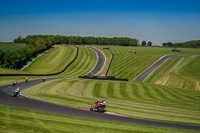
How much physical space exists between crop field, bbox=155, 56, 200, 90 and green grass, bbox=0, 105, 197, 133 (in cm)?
4575

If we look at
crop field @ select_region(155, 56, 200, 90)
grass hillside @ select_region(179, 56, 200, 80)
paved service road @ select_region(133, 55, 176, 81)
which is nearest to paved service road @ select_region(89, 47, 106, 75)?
paved service road @ select_region(133, 55, 176, 81)

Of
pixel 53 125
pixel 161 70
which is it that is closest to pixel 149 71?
pixel 161 70

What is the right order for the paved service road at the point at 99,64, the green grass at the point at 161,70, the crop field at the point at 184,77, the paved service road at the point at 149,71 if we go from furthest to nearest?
the paved service road at the point at 99,64, the paved service road at the point at 149,71, the green grass at the point at 161,70, the crop field at the point at 184,77

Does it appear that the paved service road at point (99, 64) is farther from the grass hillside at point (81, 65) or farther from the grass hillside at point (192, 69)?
the grass hillside at point (192, 69)

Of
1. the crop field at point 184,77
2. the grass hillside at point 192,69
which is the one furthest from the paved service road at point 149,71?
the grass hillside at point 192,69

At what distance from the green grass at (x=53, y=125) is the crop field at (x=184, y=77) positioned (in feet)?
150

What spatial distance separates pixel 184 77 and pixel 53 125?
193ft

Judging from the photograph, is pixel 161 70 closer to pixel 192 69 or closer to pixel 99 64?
pixel 192 69

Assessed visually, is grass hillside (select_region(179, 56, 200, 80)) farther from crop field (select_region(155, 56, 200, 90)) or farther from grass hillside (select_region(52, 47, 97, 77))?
grass hillside (select_region(52, 47, 97, 77))

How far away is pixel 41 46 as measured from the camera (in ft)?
485

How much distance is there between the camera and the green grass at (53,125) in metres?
16.8

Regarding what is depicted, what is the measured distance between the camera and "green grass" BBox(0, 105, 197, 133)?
16.8m

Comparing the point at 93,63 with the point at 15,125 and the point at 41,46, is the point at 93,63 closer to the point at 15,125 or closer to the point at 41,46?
the point at 41,46

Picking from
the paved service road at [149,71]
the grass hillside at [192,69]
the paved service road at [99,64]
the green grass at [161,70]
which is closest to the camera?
the grass hillside at [192,69]
